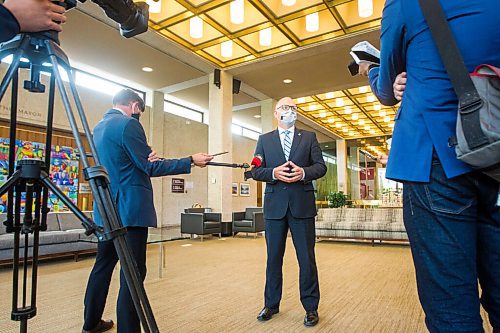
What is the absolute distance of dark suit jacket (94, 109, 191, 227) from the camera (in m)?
1.78

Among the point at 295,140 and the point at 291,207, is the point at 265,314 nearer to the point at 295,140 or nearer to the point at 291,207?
the point at 291,207

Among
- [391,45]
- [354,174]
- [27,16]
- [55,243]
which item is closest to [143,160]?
[27,16]

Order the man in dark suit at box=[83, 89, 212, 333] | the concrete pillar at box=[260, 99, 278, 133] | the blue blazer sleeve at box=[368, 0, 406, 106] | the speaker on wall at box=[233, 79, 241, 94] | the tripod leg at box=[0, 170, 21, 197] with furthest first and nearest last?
the concrete pillar at box=[260, 99, 278, 133] → the speaker on wall at box=[233, 79, 241, 94] → the man in dark suit at box=[83, 89, 212, 333] → the blue blazer sleeve at box=[368, 0, 406, 106] → the tripod leg at box=[0, 170, 21, 197]

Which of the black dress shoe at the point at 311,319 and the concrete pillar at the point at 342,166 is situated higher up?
the concrete pillar at the point at 342,166

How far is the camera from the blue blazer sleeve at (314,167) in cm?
239

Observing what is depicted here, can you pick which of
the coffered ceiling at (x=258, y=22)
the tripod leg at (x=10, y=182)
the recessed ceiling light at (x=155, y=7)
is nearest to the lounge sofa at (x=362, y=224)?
the coffered ceiling at (x=258, y=22)

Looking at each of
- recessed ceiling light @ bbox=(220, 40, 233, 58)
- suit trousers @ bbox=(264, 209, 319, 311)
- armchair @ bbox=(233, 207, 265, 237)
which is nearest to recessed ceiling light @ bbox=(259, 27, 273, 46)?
recessed ceiling light @ bbox=(220, 40, 233, 58)

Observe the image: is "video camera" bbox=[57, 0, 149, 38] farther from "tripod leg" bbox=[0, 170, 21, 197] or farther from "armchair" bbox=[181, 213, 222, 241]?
"armchair" bbox=[181, 213, 222, 241]

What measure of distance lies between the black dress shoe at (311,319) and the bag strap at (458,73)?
184 centimetres

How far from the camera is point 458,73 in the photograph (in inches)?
30.7

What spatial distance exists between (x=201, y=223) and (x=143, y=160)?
6.05m

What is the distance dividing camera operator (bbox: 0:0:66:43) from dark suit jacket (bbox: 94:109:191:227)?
1027 millimetres

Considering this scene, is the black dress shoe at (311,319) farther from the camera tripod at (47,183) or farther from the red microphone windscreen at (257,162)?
the camera tripod at (47,183)

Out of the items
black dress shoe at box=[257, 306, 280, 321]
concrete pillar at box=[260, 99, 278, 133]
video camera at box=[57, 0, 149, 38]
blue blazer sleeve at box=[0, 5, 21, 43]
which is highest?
concrete pillar at box=[260, 99, 278, 133]
